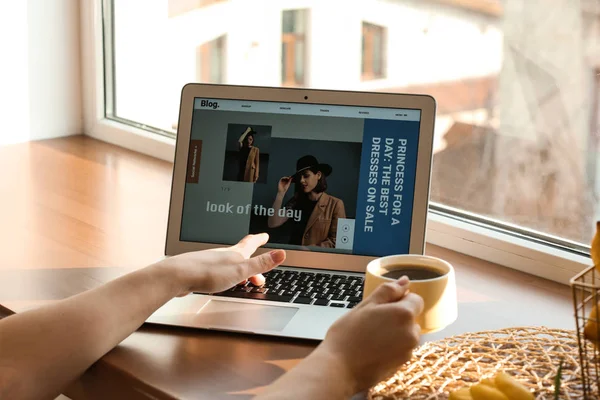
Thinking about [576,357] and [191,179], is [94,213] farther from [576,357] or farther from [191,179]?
[576,357]

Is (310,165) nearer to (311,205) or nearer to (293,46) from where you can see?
(311,205)

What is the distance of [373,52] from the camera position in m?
1.52

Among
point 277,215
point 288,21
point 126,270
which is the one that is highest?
point 288,21

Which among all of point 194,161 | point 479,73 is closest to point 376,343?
point 194,161

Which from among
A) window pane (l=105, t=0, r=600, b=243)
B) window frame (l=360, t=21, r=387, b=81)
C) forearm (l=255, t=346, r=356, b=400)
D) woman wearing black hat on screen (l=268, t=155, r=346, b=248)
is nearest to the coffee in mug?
forearm (l=255, t=346, r=356, b=400)

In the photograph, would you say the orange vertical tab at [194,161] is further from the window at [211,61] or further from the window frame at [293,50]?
the window at [211,61]

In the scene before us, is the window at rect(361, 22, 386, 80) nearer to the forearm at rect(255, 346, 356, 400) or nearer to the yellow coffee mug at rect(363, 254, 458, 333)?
the yellow coffee mug at rect(363, 254, 458, 333)

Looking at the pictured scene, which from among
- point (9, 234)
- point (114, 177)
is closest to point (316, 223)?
point (9, 234)

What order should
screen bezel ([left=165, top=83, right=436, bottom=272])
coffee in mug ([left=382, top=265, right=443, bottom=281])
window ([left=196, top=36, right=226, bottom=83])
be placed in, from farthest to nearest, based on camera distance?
window ([left=196, top=36, right=226, bottom=83])
screen bezel ([left=165, top=83, right=436, bottom=272])
coffee in mug ([left=382, top=265, right=443, bottom=281])

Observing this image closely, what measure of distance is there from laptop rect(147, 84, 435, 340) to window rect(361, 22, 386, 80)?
1.35ft

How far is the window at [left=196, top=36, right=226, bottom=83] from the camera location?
5.84 ft

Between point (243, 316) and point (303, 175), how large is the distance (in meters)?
0.22

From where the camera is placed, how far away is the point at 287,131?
44.8 inches

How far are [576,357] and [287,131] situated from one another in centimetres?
48
